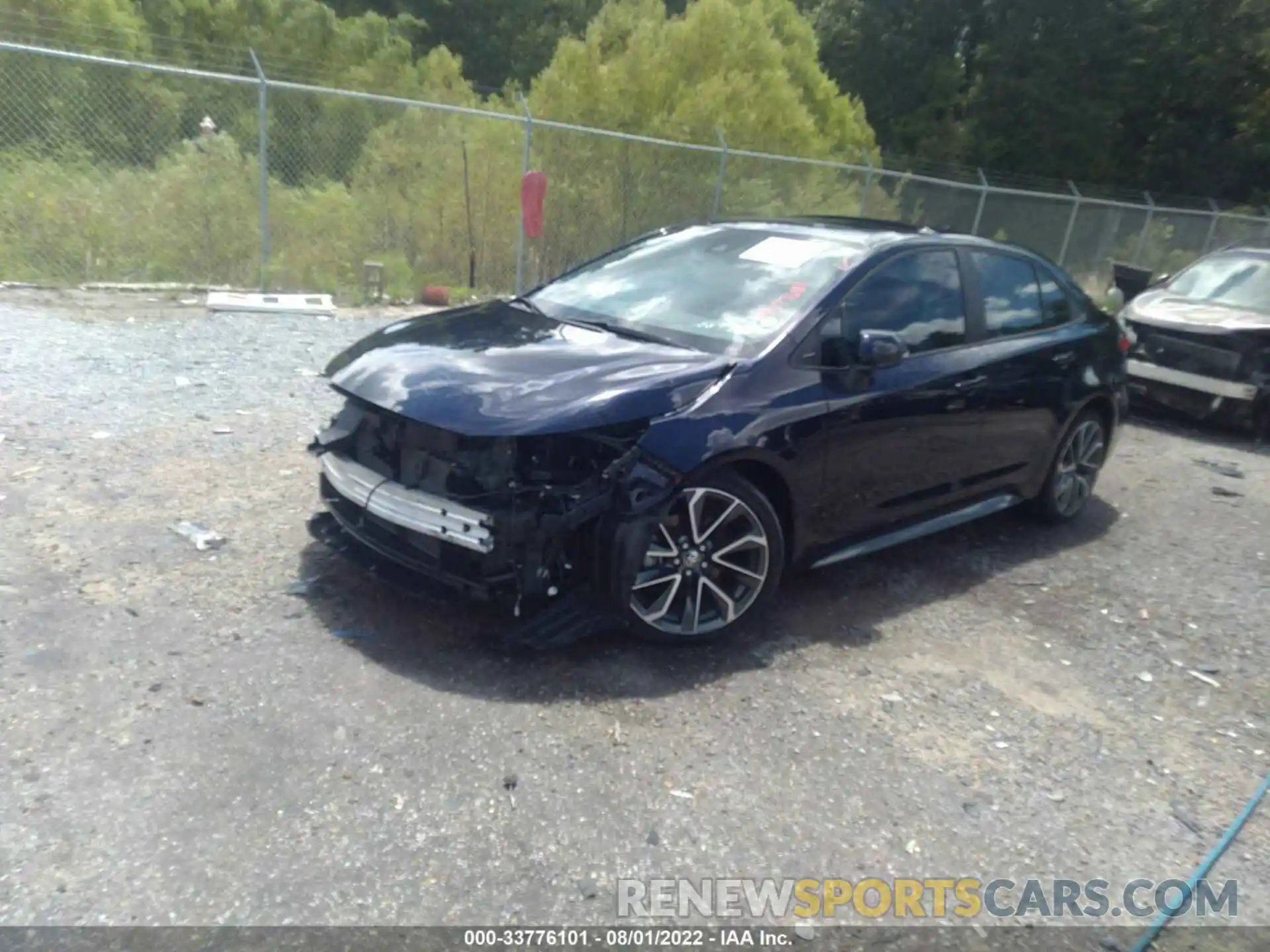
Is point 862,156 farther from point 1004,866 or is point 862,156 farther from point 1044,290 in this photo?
point 1004,866

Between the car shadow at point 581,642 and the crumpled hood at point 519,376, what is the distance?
2.31 feet

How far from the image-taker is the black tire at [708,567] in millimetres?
4047

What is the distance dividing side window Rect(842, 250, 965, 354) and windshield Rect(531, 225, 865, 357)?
168 millimetres

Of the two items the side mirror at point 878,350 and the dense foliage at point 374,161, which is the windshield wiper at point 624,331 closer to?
the side mirror at point 878,350

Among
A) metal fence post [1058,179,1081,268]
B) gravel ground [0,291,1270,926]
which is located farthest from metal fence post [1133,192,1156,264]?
gravel ground [0,291,1270,926]

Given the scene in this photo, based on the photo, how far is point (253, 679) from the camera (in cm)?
370

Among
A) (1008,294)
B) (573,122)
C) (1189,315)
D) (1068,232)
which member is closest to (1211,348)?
(1189,315)

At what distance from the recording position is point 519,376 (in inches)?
160

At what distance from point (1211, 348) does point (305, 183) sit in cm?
891

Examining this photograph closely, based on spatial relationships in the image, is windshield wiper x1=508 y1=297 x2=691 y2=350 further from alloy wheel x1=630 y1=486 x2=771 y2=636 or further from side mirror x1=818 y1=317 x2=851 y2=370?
alloy wheel x1=630 y1=486 x2=771 y2=636

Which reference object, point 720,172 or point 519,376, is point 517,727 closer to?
point 519,376

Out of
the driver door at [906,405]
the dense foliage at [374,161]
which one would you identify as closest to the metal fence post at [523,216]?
the dense foliage at [374,161]

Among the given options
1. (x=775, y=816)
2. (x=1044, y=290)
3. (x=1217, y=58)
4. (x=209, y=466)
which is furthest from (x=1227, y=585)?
(x=1217, y=58)

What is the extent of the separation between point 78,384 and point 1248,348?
8819 millimetres
